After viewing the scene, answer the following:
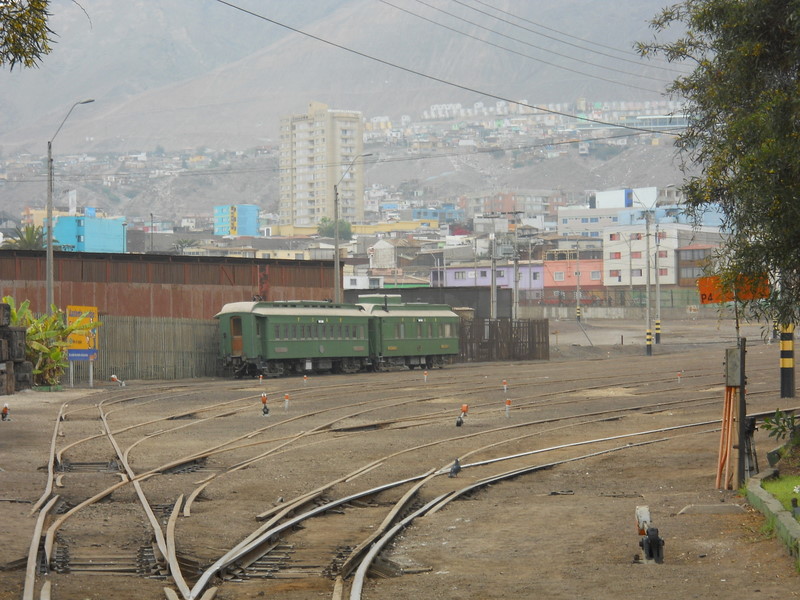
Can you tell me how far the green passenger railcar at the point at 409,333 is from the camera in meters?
51.2

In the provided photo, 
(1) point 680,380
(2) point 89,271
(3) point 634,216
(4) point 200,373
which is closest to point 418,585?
(1) point 680,380

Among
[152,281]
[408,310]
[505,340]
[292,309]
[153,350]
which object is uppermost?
[152,281]

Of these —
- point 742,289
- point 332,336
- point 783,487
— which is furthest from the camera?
point 332,336

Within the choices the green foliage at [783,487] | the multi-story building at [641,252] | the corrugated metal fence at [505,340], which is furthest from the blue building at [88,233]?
the green foliage at [783,487]

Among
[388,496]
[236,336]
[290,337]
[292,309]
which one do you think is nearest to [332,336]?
[292,309]

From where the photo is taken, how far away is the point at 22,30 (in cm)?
1084

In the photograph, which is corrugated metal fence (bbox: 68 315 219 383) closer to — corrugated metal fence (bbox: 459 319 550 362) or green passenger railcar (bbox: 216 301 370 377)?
green passenger railcar (bbox: 216 301 370 377)

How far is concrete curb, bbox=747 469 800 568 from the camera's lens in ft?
33.9

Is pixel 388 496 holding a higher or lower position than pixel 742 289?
lower

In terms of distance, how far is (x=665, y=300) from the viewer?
119500mm

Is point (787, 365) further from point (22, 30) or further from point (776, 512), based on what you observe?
point (22, 30)

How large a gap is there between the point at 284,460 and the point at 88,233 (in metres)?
148

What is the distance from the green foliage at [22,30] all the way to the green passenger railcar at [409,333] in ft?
131

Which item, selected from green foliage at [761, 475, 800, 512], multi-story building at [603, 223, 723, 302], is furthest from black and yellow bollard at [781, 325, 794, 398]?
multi-story building at [603, 223, 723, 302]
